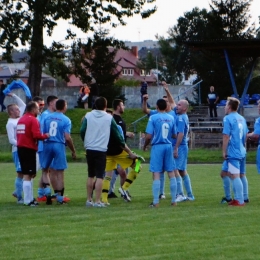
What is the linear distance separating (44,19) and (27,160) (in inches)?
1327

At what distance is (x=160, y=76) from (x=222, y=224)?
329 feet

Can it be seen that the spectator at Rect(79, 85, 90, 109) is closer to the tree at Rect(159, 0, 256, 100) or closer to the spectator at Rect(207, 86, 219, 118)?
the spectator at Rect(207, 86, 219, 118)

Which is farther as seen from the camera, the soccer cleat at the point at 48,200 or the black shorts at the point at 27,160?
the soccer cleat at the point at 48,200

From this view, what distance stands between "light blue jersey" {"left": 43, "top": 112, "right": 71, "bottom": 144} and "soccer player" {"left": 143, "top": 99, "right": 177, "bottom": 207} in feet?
5.88

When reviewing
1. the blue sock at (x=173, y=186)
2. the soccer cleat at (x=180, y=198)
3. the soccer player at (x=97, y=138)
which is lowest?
the soccer cleat at (x=180, y=198)

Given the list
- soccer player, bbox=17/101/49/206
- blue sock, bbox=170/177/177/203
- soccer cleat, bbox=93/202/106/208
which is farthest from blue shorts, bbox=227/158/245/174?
soccer player, bbox=17/101/49/206

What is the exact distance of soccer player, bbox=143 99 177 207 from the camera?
613 inches

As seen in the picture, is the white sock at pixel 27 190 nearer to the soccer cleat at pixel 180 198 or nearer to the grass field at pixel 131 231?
the grass field at pixel 131 231

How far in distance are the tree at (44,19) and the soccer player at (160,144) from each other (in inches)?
1290

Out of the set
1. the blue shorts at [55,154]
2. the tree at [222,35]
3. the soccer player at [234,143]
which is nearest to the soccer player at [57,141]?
the blue shorts at [55,154]

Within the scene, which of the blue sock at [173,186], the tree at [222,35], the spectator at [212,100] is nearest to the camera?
the blue sock at [173,186]

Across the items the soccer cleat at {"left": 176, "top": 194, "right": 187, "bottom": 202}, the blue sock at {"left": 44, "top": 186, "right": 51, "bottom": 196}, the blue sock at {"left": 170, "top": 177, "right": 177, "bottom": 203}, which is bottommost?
the soccer cleat at {"left": 176, "top": 194, "right": 187, "bottom": 202}

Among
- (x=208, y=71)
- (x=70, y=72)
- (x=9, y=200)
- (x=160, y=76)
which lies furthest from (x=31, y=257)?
(x=160, y=76)

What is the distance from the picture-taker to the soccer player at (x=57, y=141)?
1641 cm
